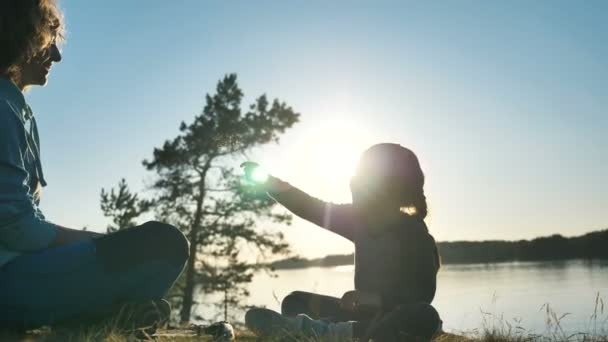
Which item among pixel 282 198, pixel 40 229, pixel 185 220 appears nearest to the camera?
pixel 40 229

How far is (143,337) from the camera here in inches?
112

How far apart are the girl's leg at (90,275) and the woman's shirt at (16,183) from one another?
8 centimetres

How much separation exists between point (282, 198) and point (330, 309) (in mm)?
985

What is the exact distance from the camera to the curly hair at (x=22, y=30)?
2.48 metres

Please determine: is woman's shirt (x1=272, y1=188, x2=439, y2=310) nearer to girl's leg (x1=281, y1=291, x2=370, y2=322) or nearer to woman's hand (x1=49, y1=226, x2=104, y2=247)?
girl's leg (x1=281, y1=291, x2=370, y2=322)

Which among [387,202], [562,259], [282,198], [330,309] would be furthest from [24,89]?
[562,259]

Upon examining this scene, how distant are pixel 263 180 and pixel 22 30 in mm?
2051

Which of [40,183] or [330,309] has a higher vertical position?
[40,183]

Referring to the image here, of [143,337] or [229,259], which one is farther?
[229,259]

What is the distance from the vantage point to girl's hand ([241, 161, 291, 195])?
403 cm

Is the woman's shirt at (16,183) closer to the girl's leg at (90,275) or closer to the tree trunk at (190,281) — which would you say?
the girl's leg at (90,275)

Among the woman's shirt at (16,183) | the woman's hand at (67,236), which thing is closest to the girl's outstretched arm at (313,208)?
the woman's hand at (67,236)

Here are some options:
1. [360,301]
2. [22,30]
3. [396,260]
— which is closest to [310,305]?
[360,301]

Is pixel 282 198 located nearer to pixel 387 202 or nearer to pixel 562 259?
pixel 387 202
